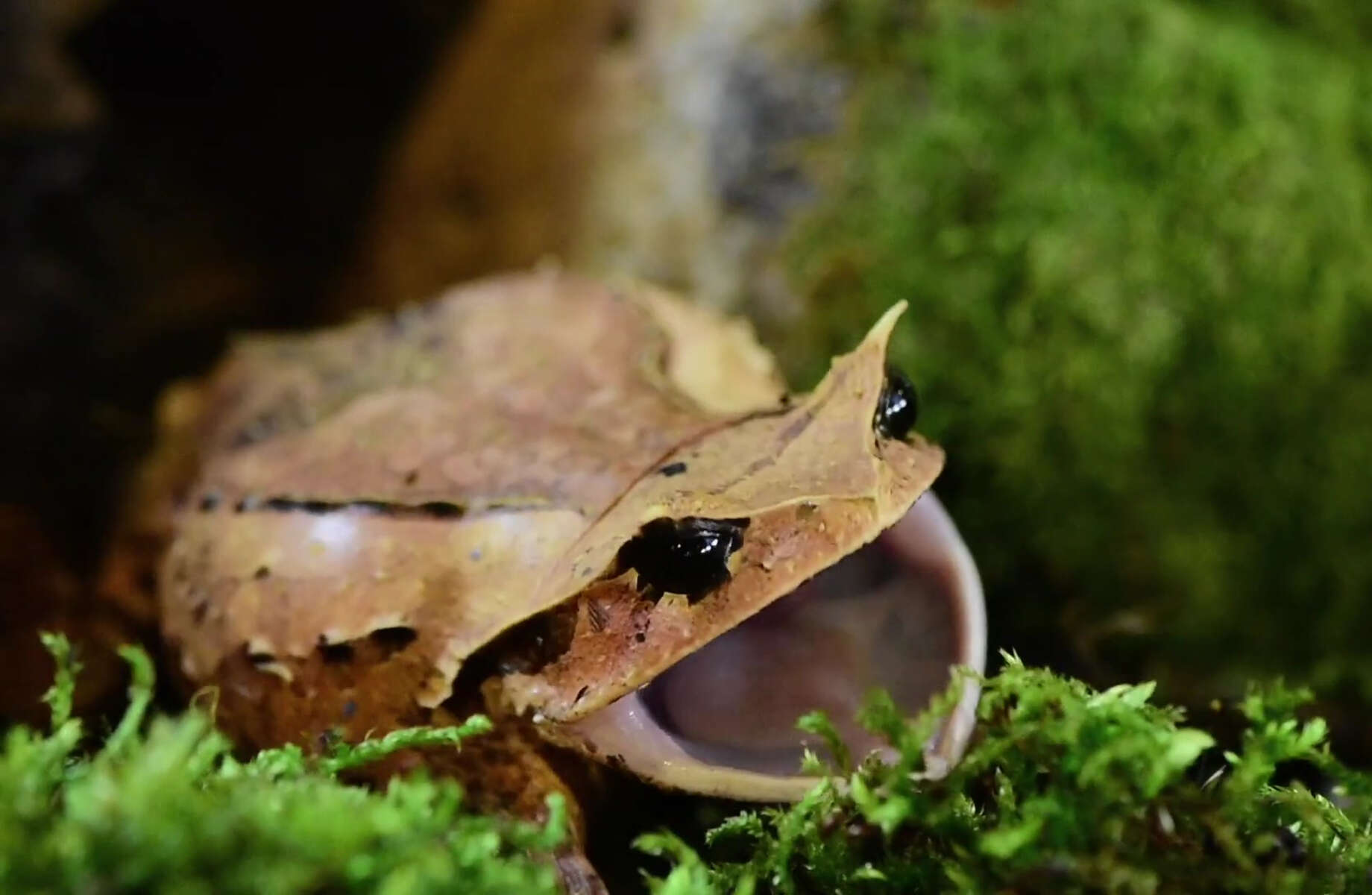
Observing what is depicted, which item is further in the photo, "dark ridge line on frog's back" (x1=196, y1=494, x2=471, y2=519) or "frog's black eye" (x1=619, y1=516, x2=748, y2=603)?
"dark ridge line on frog's back" (x1=196, y1=494, x2=471, y2=519)

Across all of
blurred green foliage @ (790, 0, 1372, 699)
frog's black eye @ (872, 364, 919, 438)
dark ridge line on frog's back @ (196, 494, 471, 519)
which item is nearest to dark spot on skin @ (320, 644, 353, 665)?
dark ridge line on frog's back @ (196, 494, 471, 519)

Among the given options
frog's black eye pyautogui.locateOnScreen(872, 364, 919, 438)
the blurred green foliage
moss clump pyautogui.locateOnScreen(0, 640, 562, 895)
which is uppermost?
moss clump pyautogui.locateOnScreen(0, 640, 562, 895)

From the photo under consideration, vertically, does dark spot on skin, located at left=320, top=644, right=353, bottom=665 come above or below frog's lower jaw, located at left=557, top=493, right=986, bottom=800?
above

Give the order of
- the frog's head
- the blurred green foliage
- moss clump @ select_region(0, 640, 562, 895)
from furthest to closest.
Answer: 1. the blurred green foliage
2. the frog's head
3. moss clump @ select_region(0, 640, 562, 895)

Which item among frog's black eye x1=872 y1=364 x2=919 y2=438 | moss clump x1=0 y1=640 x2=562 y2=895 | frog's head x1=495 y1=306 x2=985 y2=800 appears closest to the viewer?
moss clump x1=0 y1=640 x2=562 y2=895

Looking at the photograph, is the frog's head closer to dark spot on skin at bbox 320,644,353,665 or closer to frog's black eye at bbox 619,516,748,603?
frog's black eye at bbox 619,516,748,603

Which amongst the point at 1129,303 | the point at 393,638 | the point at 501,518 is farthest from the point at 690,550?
the point at 1129,303

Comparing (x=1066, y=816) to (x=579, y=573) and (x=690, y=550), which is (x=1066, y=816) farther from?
(x=579, y=573)
